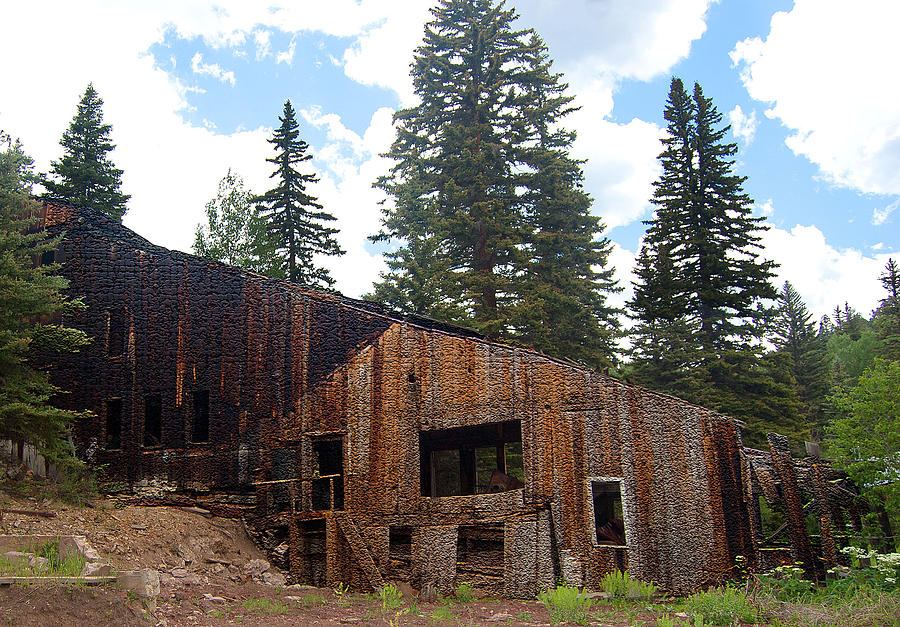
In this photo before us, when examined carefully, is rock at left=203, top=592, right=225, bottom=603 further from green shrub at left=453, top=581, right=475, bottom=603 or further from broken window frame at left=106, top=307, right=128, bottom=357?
broken window frame at left=106, top=307, right=128, bottom=357

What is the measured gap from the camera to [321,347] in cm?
1859

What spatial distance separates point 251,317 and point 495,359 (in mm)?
7116

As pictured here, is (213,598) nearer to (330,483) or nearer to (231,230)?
(330,483)

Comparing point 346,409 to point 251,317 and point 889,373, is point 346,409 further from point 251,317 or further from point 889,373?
point 889,373

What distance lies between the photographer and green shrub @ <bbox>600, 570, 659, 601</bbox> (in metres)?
14.2

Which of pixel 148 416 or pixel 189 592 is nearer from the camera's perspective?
pixel 189 592

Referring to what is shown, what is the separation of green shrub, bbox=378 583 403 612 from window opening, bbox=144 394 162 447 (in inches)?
326

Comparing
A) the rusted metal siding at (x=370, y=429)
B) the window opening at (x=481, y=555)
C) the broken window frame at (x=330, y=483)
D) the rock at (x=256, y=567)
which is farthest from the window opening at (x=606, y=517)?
the rock at (x=256, y=567)

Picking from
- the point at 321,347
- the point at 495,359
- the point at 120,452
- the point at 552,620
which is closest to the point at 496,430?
the point at 495,359

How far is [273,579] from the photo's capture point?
16672 mm

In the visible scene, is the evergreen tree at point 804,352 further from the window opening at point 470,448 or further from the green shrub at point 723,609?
the green shrub at point 723,609

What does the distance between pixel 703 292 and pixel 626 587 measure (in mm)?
15660

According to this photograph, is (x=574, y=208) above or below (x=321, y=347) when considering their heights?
above

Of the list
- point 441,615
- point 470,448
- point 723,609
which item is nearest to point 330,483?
point 470,448
